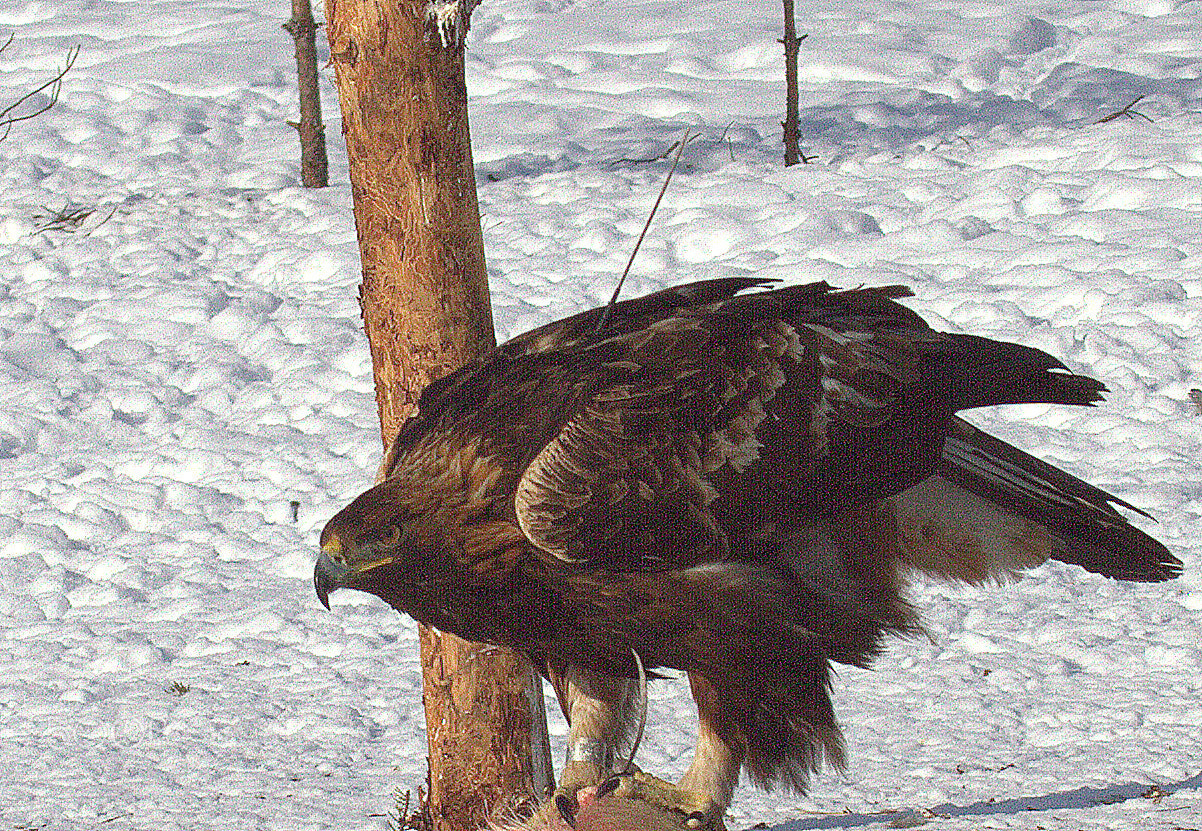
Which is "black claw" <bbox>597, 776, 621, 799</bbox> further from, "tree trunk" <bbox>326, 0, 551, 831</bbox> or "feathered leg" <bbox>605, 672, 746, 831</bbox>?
"tree trunk" <bbox>326, 0, 551, 831</bbox>

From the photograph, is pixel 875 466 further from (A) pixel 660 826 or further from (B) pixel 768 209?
(B) pixel 768 209

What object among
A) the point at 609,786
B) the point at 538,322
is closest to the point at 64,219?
the point at 538,322

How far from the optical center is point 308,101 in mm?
12180

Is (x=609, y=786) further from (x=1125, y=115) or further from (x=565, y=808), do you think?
(x=1125, y=115)

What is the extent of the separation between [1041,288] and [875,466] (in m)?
6.54

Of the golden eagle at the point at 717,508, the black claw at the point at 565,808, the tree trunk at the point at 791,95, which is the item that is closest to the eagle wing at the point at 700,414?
the golden eagle at the point at 717,508

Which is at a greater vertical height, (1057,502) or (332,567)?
Result: (332,567)

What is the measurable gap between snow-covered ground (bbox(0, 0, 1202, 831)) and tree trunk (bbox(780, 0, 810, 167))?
27 cm

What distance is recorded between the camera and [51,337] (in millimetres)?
10406

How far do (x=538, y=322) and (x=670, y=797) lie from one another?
685cm

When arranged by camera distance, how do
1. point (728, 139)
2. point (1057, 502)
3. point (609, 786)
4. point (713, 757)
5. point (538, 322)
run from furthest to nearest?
1. point (728, 139)
2. point (538, 322)
3. point (1057, 502)
4. point (713, 757)
5. point (609, 786)

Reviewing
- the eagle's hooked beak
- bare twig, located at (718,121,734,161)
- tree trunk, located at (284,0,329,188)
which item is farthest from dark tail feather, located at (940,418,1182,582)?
bare twig, located at (718,121,734,161)

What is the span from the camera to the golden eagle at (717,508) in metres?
3.36

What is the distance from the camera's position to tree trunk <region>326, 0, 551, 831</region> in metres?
4.38
